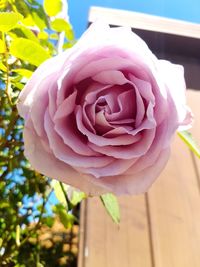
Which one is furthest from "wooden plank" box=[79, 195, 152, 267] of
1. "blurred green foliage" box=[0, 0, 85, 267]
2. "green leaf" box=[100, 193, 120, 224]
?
"green leaf" box=[100, 193, 120, 224]

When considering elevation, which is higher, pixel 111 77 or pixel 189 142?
pixel 111 77

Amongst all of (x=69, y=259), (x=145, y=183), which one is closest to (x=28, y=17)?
(x=145, y=183)

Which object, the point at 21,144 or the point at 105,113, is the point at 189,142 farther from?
the point at 21,144

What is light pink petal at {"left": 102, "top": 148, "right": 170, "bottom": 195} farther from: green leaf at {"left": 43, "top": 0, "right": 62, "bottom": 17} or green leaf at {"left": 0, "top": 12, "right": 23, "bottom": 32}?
green leaf at {"left": 43, "top": 0, "right": 62, "bottom": 17}

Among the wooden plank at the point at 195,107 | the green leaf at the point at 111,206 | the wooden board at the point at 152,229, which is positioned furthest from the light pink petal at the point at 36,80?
the wooden plank at the point at 195,107

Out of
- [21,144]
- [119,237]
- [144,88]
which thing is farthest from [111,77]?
[119,237]

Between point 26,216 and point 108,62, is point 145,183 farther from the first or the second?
point 26,216

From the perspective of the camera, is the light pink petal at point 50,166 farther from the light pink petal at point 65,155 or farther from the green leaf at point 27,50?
the green leaf at point 27,50
